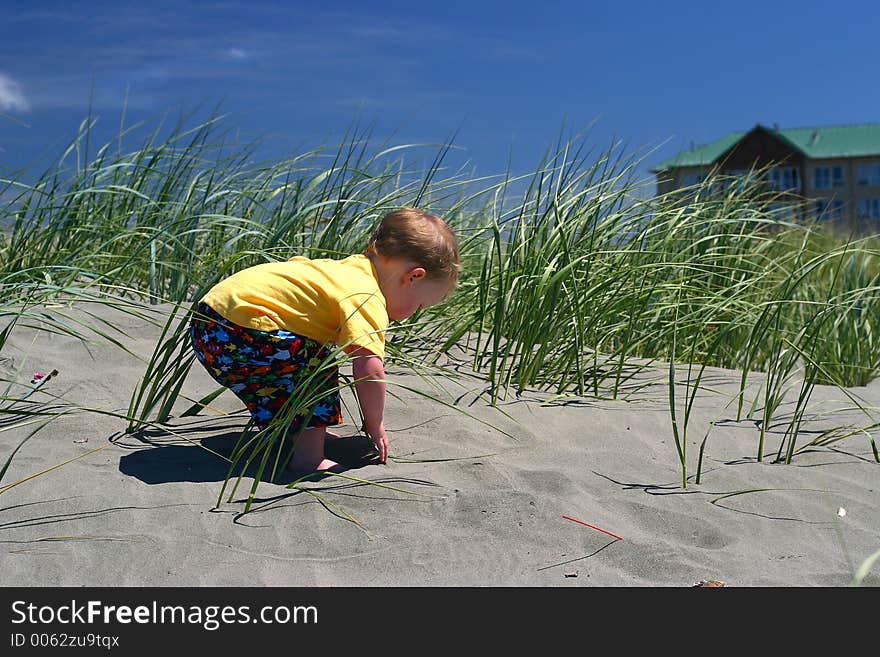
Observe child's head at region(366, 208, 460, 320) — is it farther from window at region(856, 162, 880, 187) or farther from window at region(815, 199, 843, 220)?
window at region(856, 162, 880, 187)

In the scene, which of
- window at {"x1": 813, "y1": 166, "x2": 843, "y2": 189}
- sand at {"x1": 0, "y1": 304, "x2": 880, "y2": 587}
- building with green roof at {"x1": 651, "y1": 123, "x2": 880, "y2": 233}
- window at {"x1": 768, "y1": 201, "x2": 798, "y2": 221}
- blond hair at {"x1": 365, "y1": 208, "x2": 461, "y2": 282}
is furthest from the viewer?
window at {"x1": 813, "y1": 166, "x2": 843, "y2": 189}

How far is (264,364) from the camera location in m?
2.22

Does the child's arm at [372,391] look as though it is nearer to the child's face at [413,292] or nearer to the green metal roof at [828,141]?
the child's face at [413,292]

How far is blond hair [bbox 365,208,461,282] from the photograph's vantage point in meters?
2.30

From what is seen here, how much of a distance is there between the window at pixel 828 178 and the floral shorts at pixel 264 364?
34.1 metres

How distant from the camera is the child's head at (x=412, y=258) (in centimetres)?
230

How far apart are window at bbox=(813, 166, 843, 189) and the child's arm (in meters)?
34.1

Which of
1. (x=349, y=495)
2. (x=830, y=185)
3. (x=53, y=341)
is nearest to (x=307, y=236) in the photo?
(x=53, y=341)

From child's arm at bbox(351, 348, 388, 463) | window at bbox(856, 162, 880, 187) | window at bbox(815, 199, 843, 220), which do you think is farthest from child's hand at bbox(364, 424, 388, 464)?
window at bbox(856, 162, 880, 187)

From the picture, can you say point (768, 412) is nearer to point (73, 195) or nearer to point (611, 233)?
point (611, 233)

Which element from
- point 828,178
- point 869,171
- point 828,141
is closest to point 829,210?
point 828,178

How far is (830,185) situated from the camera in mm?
32719

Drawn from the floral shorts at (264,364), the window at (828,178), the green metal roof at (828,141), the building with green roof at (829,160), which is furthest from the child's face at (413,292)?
the window at (828,178)

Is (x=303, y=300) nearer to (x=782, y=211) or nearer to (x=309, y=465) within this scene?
(x=309, y=465)
